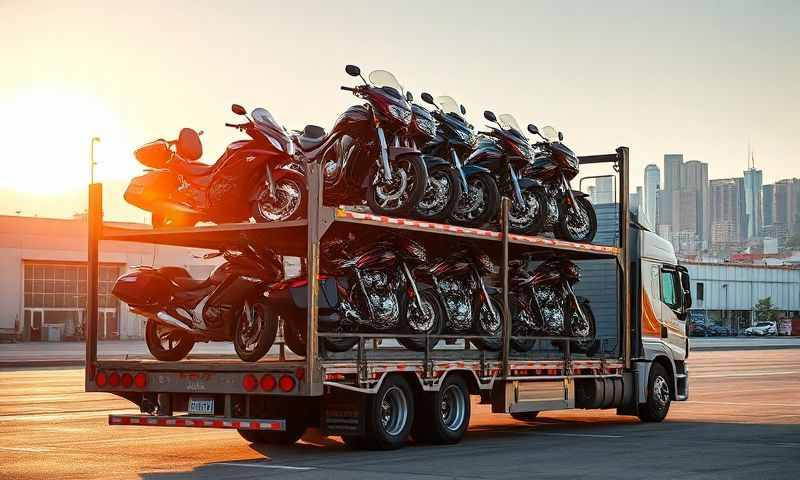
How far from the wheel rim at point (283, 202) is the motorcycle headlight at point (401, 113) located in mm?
1653

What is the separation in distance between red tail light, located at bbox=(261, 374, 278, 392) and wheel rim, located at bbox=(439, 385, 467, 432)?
2740 millimetres

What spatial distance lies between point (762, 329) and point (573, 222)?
99312mm

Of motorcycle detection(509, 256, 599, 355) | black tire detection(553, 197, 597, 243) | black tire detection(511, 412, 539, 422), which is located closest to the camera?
motorcycle detection(509, 256, 599, 355)

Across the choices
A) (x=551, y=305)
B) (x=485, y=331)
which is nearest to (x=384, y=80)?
(x=485, y=331)

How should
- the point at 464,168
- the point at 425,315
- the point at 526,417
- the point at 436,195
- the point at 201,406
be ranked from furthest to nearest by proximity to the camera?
the point at 526,417 → the point at 464,168 → the point at 436,195 → the point at 425,315 → the point at 201,406

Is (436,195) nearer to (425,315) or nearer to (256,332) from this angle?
(425,315)

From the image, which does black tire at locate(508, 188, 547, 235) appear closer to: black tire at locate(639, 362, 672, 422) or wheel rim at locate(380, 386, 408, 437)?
Answer: black tire at locate(639, 362, 672, 422)

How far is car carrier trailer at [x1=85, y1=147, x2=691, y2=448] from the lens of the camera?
12.5m

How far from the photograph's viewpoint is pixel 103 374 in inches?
548

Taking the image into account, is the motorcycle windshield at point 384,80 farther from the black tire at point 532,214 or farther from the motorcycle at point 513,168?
the black tire at point 532,214

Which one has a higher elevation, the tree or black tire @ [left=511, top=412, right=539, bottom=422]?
the tree

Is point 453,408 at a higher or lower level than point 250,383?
lower

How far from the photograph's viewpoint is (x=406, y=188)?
14508 mm

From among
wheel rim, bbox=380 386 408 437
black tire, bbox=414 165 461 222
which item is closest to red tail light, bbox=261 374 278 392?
wheel rim, bbox=380 386 408 437
